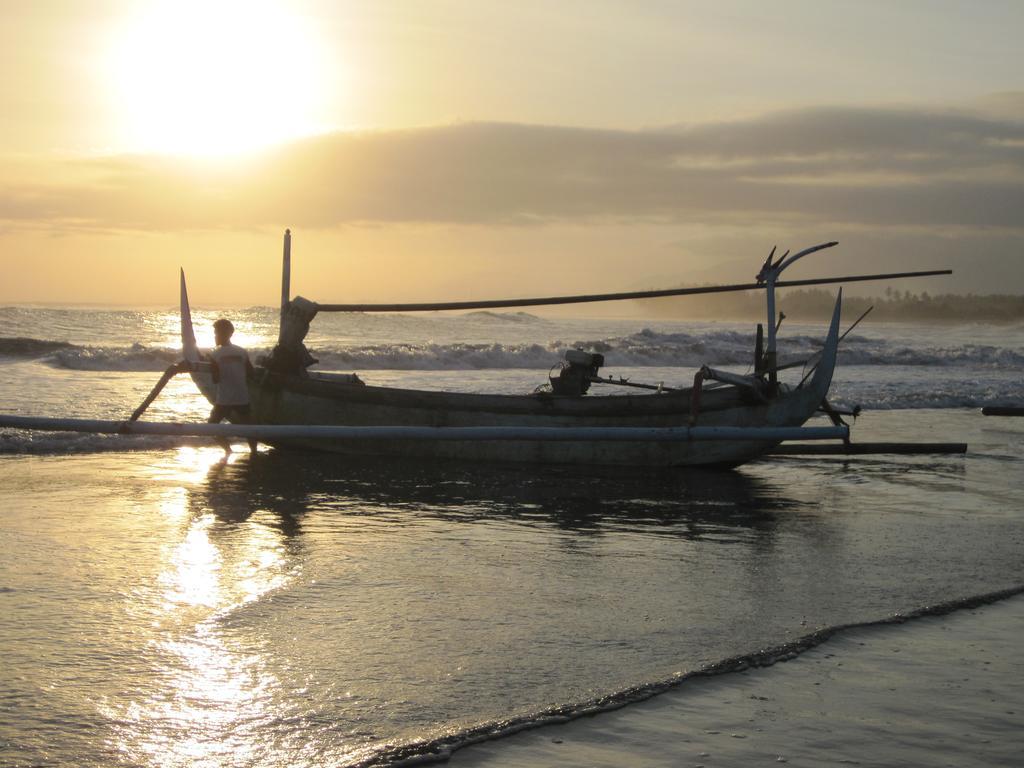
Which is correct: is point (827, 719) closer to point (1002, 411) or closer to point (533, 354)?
point (1002, 411)

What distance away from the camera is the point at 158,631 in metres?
5.55

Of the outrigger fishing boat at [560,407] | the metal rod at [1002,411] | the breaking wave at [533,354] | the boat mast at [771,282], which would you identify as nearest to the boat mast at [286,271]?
the outrigger fishing boat at [560,407]

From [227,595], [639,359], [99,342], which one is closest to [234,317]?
[99,342]

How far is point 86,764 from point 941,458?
12.1 metres

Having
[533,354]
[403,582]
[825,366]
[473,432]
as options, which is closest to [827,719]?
[403,582]

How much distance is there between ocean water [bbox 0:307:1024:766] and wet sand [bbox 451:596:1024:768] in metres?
0.19

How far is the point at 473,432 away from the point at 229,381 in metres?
3.99

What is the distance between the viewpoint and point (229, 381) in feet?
41.8

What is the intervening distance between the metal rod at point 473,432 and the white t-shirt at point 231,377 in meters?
2.35

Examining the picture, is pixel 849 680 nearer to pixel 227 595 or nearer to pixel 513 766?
pixel 513 766

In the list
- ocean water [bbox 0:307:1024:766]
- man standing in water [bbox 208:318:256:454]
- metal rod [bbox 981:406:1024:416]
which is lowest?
ocean water [bbox 0:307:1024:766]

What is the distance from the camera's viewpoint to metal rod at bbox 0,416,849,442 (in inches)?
388

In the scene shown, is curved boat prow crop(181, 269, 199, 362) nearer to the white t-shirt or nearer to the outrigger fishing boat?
the outrigger fishing boat

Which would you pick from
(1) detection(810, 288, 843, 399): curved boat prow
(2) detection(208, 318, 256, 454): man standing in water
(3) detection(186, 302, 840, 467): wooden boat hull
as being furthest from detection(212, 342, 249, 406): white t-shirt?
(1) detection(810, 288, 843, 399): curved boat prow
